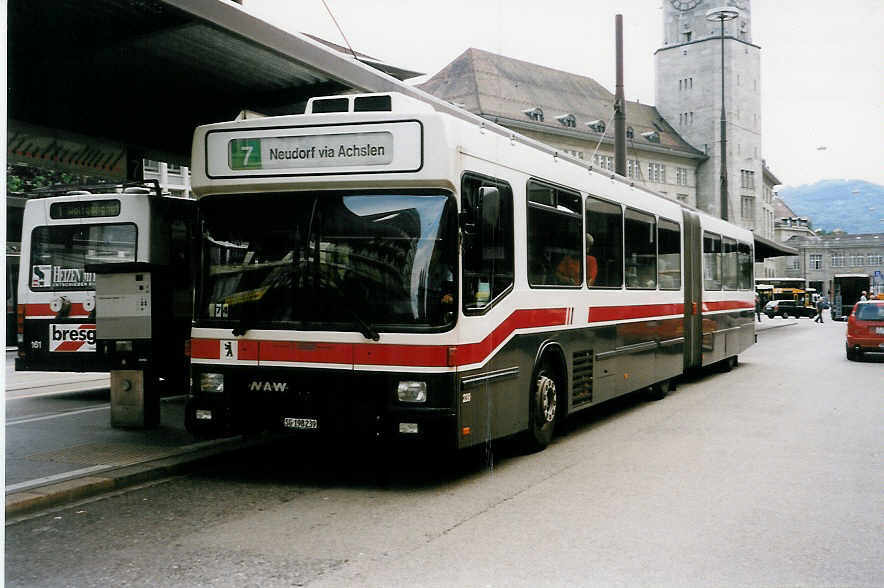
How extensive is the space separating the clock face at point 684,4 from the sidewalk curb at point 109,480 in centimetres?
9682

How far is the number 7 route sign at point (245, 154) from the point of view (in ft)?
25.9

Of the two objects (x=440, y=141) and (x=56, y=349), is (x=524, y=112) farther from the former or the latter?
(x=440, y=141)

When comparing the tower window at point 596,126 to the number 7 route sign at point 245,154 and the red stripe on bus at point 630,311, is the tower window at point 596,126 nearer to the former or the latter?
the red stripe on bus at point 630,311

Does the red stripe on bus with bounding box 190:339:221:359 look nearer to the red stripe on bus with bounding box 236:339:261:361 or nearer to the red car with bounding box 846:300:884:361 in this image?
the red stripe on bus with bounding box 236:339:261:361

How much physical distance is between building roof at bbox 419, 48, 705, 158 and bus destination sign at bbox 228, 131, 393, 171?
66503mm

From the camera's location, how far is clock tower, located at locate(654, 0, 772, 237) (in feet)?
323

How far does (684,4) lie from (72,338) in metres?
94.3

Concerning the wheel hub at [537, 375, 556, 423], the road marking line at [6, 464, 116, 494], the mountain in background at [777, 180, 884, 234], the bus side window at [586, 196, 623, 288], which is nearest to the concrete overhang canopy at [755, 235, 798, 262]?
the mountain in background at [777, 180, 884, 234]

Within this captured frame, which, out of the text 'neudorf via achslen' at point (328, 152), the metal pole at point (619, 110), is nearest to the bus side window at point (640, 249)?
the text 'neudorf via achslen' at point (328, 152)

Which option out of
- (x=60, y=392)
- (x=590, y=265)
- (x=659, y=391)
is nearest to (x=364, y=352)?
(x=590, y=265)

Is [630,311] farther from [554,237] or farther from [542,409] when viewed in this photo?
[542,409]

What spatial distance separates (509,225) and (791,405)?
274 inches

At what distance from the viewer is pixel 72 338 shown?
14641 millimetres

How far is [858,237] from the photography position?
420 ft
